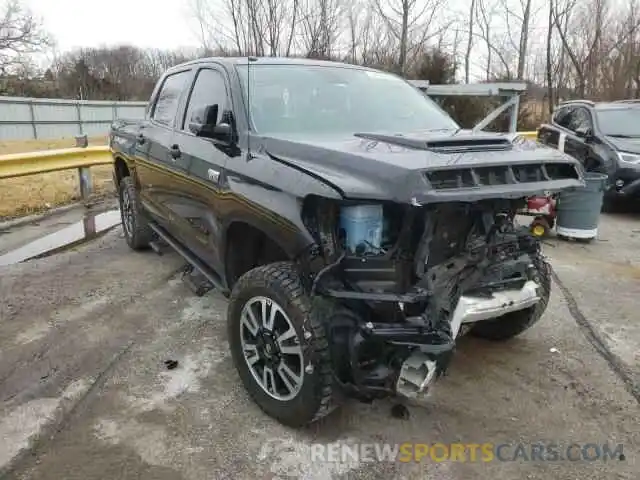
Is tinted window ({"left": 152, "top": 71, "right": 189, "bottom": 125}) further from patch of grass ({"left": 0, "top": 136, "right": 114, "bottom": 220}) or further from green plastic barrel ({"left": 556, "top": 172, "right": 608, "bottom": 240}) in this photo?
green plastic barrel ({"left": 556, "top": 172, "right": 608, "bottom": 240})

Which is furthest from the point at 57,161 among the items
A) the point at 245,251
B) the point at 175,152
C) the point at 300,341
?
the point at 300,341

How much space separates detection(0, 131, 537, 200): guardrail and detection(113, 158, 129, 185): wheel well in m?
1.63

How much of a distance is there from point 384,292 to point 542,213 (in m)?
4.76

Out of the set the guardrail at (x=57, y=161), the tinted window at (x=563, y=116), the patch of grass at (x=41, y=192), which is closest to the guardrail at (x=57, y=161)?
the guardrail at (x=57, y=161)

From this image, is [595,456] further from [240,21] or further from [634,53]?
[634,53]

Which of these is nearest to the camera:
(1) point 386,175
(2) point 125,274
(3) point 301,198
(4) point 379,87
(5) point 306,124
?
(1) point 386,175

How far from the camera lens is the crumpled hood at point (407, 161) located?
7.24 feet

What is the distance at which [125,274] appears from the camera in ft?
16.8

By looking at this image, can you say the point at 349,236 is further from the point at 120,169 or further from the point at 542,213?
the point at 542,213

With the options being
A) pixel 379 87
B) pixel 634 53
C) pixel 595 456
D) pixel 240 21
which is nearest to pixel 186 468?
pixel 595 456

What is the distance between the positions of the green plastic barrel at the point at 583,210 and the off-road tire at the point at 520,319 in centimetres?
313

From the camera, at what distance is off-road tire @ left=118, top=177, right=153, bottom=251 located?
545 centimetres

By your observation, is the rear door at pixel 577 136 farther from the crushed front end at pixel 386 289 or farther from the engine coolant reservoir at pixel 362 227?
the engine coolant reservoir at pixel 362 227

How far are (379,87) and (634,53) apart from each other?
20004mm
